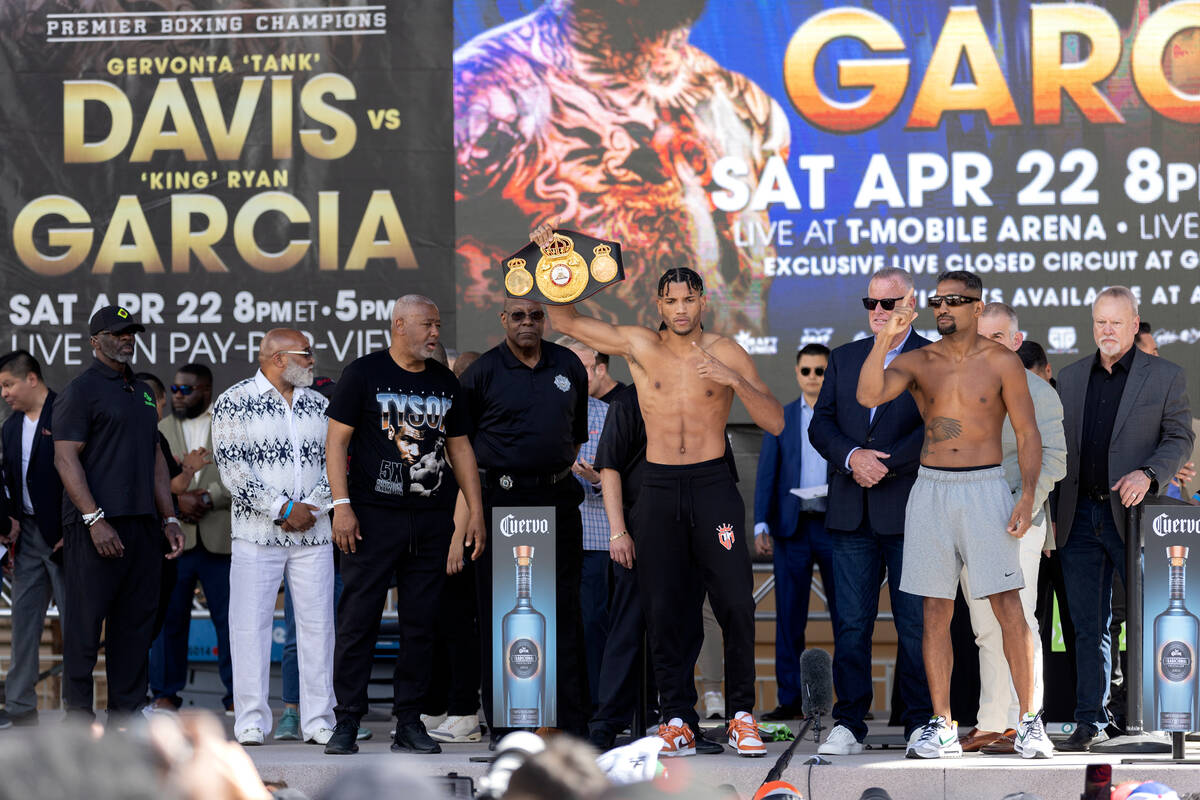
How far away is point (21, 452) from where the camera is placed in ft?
21.5

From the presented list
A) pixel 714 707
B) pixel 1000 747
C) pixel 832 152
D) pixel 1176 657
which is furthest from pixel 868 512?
pixel 832 152

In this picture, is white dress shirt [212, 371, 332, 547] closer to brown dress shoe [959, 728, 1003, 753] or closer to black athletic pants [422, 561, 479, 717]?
black athletic pants [422, 561, 479, 717]

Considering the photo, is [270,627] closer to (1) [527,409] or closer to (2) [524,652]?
(2) [524,652]

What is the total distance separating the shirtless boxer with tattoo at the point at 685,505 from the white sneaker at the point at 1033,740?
3.01 ft

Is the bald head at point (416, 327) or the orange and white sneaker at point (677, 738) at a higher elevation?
the bald head at point (416, 327)

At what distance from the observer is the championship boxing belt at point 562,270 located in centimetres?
526

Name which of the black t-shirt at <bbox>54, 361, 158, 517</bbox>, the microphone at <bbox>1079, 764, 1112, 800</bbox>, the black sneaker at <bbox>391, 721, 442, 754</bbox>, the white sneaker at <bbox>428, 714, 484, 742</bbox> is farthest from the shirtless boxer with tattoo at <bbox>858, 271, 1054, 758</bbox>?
the black t-shirt at <bbox>54, 361, 158, 517</bbox>

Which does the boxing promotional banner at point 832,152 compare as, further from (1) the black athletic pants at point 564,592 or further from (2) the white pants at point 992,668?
(2) the white pants at point 992,668

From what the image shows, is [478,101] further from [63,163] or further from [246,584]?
[246,584]

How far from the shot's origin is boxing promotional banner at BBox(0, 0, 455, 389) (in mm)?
7746

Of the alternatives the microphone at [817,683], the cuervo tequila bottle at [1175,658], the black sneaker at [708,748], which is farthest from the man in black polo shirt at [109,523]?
the cuervo tequila bottle at [1175,658]

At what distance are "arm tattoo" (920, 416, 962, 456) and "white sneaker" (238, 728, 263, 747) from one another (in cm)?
265

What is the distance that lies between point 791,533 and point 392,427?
1.96 m

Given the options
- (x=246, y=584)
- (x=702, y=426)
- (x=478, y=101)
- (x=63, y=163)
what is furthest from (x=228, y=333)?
(x=702, y=426)
